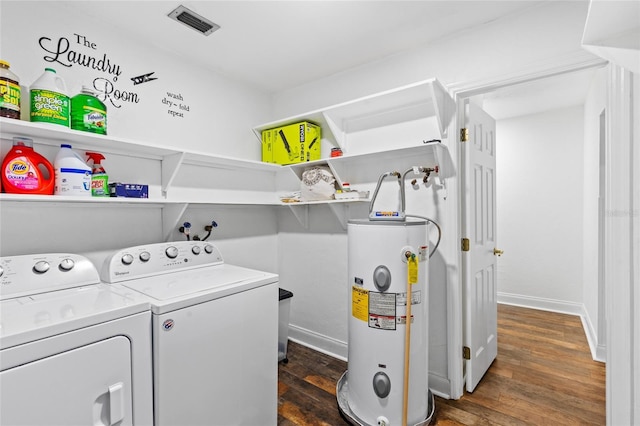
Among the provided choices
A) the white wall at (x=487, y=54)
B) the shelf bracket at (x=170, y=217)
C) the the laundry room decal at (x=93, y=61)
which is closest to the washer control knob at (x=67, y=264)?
the shelf bracket at (x=170, y=217)

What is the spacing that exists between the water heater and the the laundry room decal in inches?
68.5

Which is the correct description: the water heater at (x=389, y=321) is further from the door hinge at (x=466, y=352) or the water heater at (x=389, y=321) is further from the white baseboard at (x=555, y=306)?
the white baseboard at (x=555, y=306)

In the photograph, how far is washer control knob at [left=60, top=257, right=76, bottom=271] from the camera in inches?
57.7

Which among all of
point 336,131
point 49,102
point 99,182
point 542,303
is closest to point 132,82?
point 49,102

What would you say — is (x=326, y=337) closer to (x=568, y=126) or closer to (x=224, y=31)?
(x=224, y=31)

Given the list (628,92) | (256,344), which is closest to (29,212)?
(256,344)

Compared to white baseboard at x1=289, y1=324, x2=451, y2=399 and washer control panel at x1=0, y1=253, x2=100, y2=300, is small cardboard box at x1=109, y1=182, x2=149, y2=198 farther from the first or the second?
white baseboard at x1=289, y1=324, x2=451, y2=399

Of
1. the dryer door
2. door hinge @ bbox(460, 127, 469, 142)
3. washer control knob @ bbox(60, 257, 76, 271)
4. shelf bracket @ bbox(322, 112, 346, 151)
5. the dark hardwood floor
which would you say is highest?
shelf bracket @ bbox(322, 112, 346, 151)

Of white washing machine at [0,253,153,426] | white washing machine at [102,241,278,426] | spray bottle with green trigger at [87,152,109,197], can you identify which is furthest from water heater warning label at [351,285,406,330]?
spray bottle with green trigger at [87,152,109,197]

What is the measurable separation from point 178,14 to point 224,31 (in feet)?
0.94

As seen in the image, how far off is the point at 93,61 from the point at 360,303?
2190mm

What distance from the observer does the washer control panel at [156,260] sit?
161 centimetres

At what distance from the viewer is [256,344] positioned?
1.56 metres

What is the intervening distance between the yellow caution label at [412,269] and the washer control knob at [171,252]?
1.40 meters
